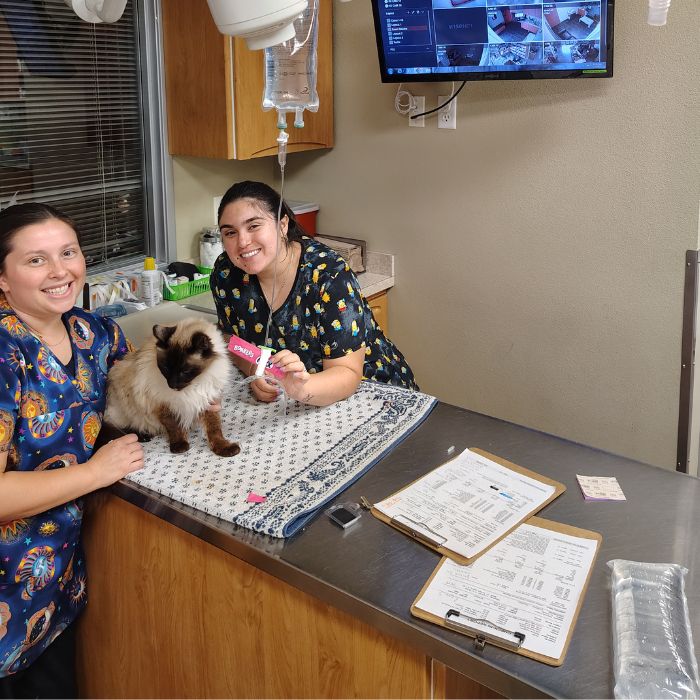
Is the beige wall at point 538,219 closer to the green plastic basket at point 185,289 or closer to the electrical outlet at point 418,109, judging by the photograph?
the electrical outlet at point 418,109

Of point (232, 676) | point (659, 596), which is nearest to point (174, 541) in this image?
point (232, 676)

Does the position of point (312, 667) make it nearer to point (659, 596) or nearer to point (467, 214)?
point (659, 596)

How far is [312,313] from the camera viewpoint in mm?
1982

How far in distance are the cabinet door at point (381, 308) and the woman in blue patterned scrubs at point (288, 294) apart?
1.04 meters

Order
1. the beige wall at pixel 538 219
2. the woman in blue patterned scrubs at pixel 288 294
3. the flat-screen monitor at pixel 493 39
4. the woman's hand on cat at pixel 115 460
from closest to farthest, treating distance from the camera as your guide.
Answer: the woman's hand on cat at pixel 115 460 < the woman in blue patterned scrubs at pixel 288 294 < the flat-screen monitor at pixel 493 39 < the beige wall at pixel 538 219

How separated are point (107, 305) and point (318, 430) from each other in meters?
1.25

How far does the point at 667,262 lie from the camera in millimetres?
2557

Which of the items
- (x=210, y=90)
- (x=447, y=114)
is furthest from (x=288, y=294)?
(x=447, y=114)

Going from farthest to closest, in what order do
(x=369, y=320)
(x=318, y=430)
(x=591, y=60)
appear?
(x=591, y=60)
(x=369, y=320)
(x=318, y=430)

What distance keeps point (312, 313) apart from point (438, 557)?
33.0 inches

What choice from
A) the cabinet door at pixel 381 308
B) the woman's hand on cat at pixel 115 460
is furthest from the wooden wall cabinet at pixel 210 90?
the woman's hand on cat at pixel 115 460

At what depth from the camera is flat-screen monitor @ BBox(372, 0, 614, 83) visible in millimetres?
2398

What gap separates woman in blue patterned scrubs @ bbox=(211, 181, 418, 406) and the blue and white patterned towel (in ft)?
0.20

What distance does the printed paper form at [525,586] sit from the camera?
45.7 inches
